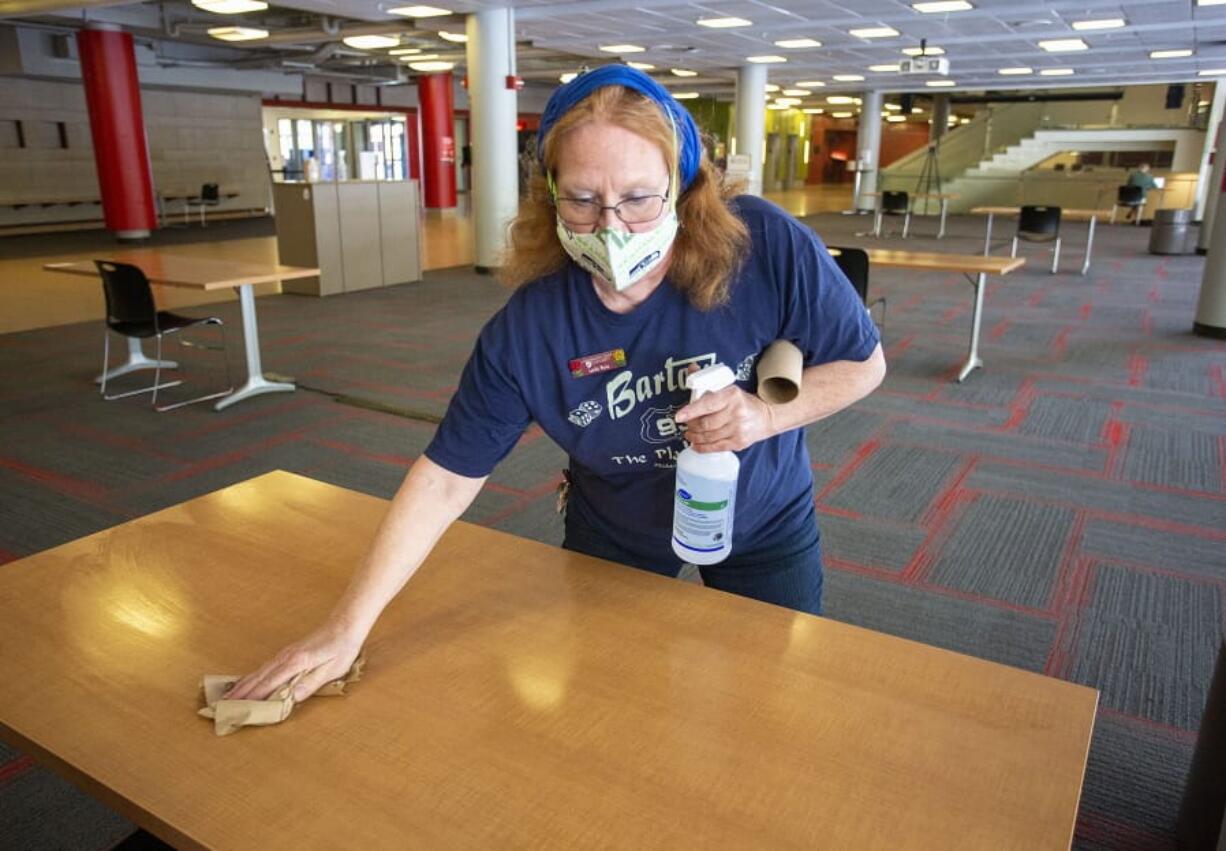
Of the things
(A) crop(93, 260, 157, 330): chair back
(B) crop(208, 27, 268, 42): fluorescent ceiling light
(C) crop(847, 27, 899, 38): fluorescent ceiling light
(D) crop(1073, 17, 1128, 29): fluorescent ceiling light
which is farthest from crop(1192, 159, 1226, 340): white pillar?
(B) crop(208, 27, 268, 42): fluorescent ceiling light

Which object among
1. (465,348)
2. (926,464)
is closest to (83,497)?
(465,348)

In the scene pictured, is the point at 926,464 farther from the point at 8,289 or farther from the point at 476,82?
the point at 8,289

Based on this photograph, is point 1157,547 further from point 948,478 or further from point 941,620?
point 941,620

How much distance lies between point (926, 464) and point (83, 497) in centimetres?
362

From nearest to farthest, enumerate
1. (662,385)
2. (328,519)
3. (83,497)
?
(662,385), (328,519), (83,497)

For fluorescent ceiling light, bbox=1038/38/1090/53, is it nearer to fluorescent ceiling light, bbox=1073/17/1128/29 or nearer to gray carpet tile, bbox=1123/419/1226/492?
fluorescent ceiling light, bbox=1073/17/1128/29

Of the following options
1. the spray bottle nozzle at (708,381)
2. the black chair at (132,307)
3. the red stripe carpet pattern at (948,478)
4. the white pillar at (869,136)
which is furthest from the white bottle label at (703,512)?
the white pillar at (869,136)

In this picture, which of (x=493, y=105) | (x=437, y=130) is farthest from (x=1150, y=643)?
(x=437, y=130)

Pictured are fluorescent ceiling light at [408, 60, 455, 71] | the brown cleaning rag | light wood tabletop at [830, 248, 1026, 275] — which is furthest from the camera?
fluorescent ceiling light at [408, 60, 455, 71]

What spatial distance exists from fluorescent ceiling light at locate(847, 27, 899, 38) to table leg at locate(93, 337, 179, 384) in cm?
968

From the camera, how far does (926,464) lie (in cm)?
411

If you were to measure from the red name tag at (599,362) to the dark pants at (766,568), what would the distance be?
36 cm

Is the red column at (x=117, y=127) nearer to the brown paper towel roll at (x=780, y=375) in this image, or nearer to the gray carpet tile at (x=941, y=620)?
the gray carpet tile at (x=941, y=620)

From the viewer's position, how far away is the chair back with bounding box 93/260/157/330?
486 cm
